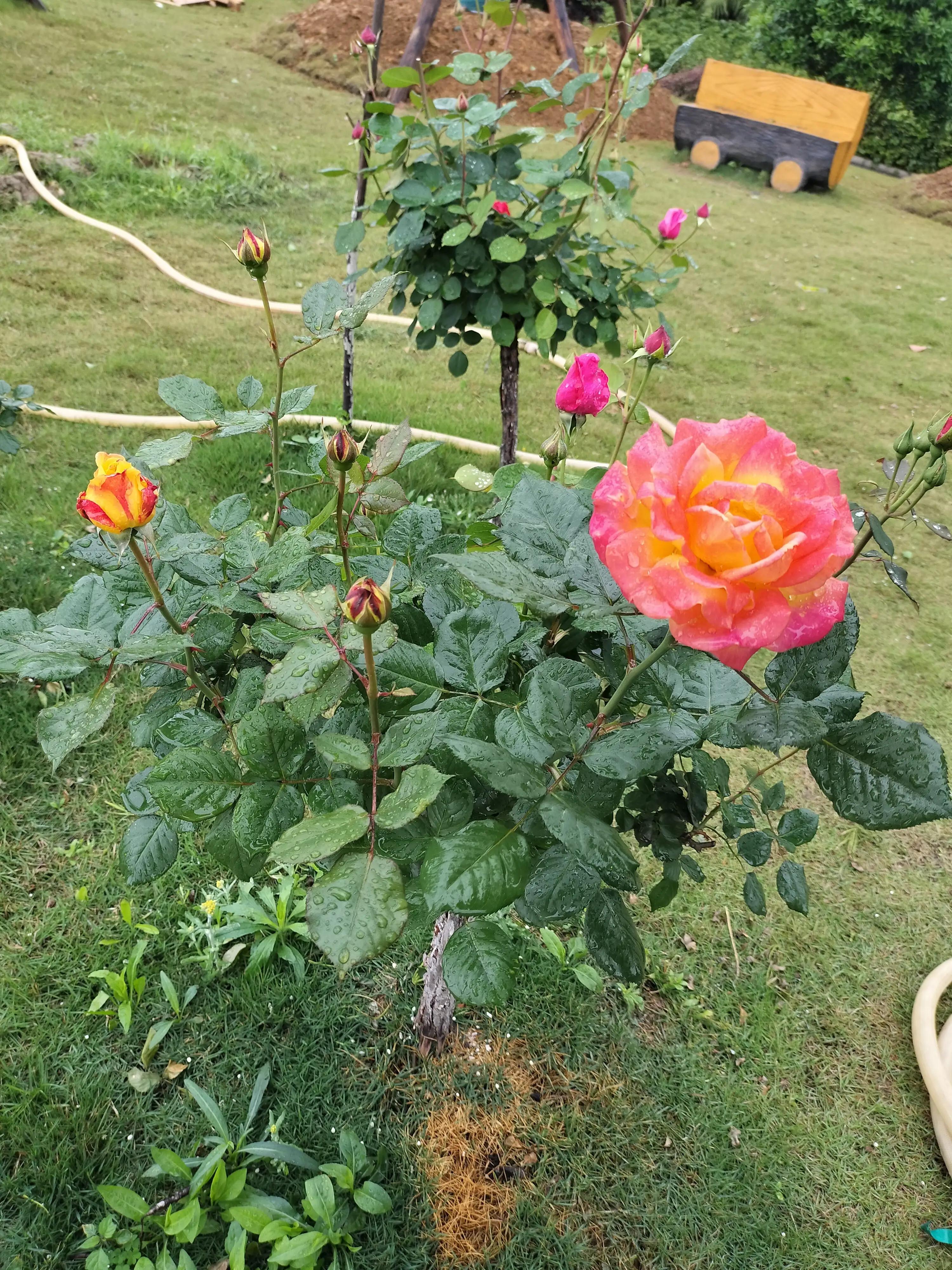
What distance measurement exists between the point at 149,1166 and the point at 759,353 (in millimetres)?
4245

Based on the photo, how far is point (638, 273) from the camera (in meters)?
1.98

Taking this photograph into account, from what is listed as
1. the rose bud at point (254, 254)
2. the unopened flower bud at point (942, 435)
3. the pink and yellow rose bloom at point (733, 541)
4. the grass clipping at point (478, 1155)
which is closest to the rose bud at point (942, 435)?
the unopened flower bud at point (942, 435)

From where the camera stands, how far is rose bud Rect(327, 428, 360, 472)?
0.62 m

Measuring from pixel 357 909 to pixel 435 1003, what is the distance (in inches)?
36.5

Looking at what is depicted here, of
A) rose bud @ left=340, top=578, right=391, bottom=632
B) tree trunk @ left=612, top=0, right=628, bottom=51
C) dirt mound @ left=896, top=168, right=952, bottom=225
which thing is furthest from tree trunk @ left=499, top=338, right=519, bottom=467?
dirt mound @ left=896, top=168, right=952, bottom=225

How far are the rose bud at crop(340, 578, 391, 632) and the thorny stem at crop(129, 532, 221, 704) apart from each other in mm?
257

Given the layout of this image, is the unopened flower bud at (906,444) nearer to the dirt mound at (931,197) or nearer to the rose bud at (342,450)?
the rose bud at (342,450)

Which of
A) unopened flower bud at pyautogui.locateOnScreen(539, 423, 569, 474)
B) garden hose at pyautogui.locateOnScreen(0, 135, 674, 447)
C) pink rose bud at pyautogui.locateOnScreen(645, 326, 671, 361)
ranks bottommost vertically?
garden hose at pyautogui.locateOnScreen(0, 135, 674, 447)

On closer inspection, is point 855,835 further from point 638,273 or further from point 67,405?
point 67,405

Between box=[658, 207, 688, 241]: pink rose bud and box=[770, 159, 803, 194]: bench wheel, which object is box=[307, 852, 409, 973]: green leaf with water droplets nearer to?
box=[658, 207, 688, 241]: pink rose bud

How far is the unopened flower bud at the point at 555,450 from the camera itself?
83cm

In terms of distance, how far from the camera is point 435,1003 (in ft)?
4.39

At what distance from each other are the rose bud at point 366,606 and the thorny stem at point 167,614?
0.84 ft

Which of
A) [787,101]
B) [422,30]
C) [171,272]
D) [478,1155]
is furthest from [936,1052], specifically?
[787,101]
